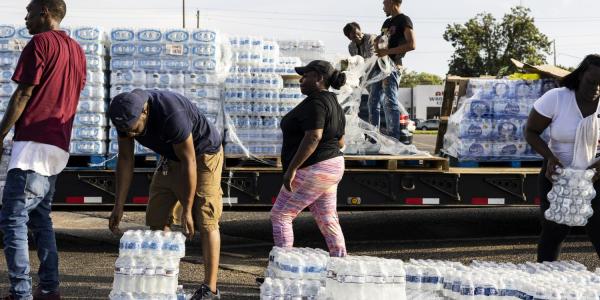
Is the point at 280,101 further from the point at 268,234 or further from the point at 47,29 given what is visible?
the point at 47,29

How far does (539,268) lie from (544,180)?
2.68ft

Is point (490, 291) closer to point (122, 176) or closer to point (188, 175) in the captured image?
point (188, 175)

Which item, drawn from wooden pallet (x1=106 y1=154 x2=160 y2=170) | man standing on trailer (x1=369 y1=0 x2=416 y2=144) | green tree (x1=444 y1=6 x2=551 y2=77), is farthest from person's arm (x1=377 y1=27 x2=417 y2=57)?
green tree (x1=444 y1=6 x2=551 y2=77)

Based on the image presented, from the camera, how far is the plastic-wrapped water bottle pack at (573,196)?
231 inches

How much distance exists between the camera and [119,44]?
854cm

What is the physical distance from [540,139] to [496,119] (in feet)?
9.86

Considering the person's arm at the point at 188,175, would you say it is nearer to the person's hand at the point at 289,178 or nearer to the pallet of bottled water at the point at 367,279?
the person's hand at the point at 289,178

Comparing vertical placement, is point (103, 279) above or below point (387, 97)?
below

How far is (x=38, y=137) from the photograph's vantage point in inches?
222

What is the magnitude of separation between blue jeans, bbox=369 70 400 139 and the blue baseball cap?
4.33m

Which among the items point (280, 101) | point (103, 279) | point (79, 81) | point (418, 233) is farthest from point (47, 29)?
point (418, 233)

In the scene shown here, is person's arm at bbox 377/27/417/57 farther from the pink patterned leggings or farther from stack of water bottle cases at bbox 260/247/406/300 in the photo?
stack of water bottle cases at bbox 260/247/406/300

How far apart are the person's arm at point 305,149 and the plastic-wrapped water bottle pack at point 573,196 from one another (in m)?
1.67

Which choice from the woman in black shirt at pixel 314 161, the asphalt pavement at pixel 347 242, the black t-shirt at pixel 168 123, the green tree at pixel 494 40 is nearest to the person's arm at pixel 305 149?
the woman in black shirt at pixel 314 161
